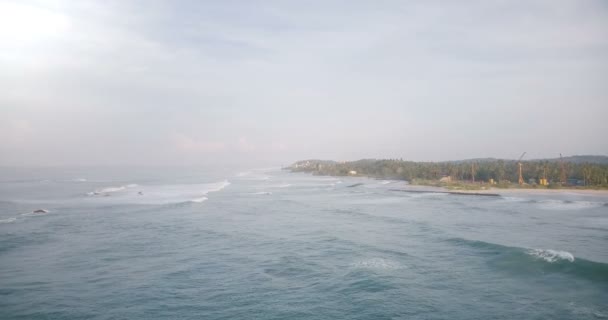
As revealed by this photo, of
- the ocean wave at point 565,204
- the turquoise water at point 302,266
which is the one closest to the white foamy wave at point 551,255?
the turquoise water at point 302,266

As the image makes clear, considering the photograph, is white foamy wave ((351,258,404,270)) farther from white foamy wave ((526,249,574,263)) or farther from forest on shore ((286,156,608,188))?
forest on shore ((286,156,608,188))

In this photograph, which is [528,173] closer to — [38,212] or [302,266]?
[302,266]

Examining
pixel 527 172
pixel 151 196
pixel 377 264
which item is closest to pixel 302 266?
pixel 377 264

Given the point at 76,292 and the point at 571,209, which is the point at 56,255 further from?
the point at 571,209

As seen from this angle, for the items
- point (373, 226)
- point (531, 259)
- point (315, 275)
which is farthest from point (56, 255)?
point (531, 259)

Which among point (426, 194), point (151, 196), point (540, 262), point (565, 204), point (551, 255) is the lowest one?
point (540, 262)

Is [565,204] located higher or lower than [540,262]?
higher

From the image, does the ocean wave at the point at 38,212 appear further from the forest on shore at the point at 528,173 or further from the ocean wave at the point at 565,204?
the forest on shore at the point at 528,173
